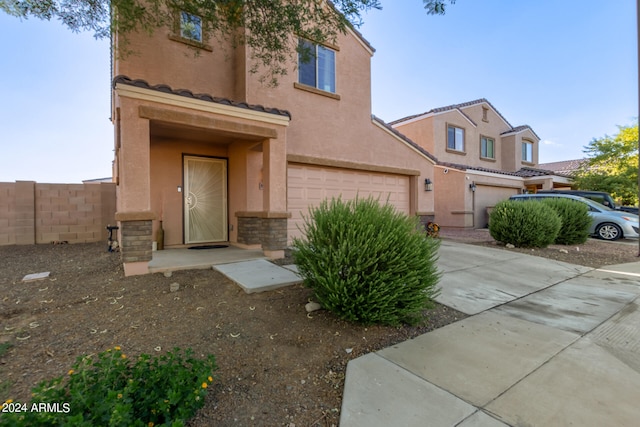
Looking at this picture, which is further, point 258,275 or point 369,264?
point 258,275

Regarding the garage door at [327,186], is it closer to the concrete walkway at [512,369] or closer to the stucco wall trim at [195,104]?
the stucco wall trim at [195,104]

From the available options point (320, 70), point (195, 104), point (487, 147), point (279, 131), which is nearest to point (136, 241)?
point (195, 104)

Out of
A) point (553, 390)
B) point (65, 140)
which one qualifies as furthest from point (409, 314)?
point (65, 140)

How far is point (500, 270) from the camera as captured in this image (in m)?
6.40

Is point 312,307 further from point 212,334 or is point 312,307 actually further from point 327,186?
point 327,186

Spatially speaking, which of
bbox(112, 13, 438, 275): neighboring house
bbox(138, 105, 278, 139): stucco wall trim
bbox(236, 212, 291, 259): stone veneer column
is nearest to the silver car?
bbox(112, 13, 438, 275): neighboring house

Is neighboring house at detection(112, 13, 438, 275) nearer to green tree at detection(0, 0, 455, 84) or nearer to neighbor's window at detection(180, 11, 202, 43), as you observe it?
neighbor's window at detection(180, 11, 202, 43)

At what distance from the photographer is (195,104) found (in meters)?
5.69

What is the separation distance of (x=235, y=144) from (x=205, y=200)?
5.82 ft

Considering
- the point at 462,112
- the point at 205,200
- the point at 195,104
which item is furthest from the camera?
the point at 462,112

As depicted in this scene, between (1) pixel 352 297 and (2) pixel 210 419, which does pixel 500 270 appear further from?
(2) pixel 210 419

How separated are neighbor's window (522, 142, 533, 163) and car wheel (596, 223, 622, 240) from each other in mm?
10822

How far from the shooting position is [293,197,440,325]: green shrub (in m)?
3.25

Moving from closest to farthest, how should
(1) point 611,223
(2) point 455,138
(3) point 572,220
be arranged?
(3) point 572,220
(1) point 611,223
(2) point 455,138
